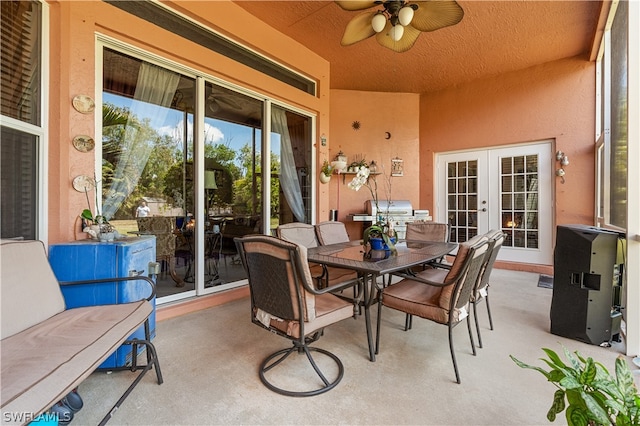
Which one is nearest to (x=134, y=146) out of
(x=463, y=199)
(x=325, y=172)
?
(x=325, y=172)

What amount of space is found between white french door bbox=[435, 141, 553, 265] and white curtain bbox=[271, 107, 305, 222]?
309 cm

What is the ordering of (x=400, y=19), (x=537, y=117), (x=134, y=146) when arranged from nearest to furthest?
1. (x=400, y=19)
2. (x=134, y=146)
3. (x=537, y=117)

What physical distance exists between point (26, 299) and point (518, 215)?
6127 millimetres

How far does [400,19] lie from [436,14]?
1.08ft

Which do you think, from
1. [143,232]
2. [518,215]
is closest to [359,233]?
[518,215]

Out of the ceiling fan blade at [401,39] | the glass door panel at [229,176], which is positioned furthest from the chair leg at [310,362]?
the ceiling fan blade at [401,39]

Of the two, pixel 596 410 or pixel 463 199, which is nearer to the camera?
pixel 596 410

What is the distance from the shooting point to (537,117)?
466 cm

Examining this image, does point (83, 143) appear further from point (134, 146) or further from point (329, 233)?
point (329, 233)

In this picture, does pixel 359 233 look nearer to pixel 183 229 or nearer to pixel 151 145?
pixel 183 229

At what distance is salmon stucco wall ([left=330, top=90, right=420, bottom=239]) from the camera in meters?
5.62

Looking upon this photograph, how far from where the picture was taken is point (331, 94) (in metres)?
5.61

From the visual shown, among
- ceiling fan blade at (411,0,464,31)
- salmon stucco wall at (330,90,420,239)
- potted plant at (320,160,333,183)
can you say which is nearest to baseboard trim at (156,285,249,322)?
potted plant at (320,160,333,183)

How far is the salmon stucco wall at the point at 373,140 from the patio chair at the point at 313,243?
259cm
